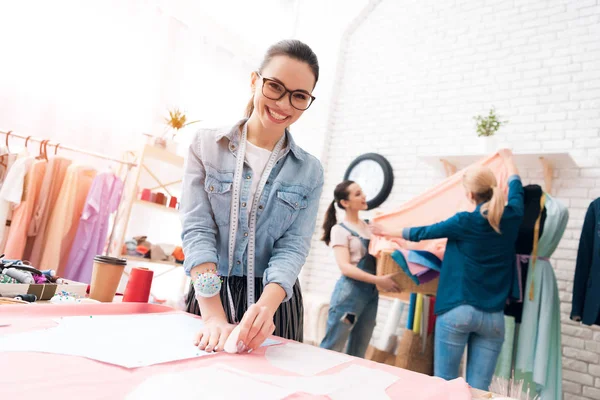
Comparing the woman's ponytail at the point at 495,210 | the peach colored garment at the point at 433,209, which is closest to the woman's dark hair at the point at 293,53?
the woman's ponytail at the point at 495,210

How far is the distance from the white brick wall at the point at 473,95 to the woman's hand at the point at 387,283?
1310 mm

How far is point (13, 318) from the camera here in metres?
0.81

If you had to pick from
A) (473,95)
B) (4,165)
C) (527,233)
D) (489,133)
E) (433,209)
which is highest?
(473,95)

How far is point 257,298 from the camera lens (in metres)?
1.12

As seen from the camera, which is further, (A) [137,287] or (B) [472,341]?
(B) [472,341]

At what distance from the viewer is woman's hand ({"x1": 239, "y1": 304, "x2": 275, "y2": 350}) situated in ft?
2.64

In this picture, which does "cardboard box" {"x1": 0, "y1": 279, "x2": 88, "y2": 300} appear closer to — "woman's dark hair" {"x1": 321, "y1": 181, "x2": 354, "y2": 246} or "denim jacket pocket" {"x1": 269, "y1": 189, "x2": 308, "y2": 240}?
"denim jacket pocket" {"x1": 269, "y1": 189, "x2": 308, "y2": 240}

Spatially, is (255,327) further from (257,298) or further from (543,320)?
(543,320)

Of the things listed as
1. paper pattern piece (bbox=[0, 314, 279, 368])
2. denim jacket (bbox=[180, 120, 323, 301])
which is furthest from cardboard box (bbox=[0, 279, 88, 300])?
denim jacket (bbox=[180, 120, 323, 301])

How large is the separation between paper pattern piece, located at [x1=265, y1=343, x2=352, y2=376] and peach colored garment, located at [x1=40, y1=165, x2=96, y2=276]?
87.2 inches

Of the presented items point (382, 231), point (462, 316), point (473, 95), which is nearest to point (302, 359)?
point (462, 316)

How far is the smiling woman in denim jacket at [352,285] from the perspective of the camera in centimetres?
250

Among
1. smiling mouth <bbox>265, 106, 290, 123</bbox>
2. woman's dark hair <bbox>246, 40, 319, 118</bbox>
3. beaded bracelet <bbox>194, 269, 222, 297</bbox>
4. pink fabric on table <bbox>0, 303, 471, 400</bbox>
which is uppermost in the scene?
woman's dark hair <bbox>246, 40, 319, 118</bbox>

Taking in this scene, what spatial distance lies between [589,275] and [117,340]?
2650 millimetres
